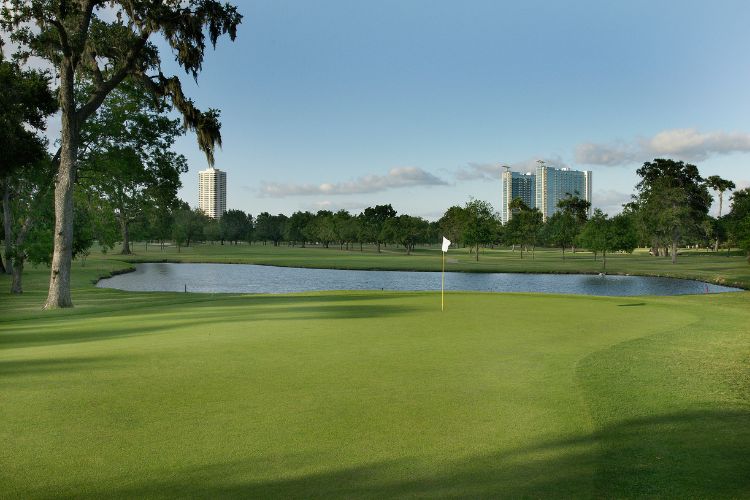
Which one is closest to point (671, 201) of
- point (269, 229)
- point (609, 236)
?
point (609, 236)

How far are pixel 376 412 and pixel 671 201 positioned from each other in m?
90.4

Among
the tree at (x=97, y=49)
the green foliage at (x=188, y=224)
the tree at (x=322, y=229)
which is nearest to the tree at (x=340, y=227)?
the tree at (x=322, y=229)

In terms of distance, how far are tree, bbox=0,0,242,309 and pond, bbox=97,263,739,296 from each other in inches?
902

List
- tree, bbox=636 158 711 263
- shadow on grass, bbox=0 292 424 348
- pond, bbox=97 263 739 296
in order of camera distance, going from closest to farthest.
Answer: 1. shadow on grass, bbox=0 292 424 348
2. pond, bbox=97 263 739 296
3. tree, bbox=636 158 711 263

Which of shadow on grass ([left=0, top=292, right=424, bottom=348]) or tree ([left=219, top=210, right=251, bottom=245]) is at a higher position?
tree ([left=219, top=210, right=251, bottom=245])

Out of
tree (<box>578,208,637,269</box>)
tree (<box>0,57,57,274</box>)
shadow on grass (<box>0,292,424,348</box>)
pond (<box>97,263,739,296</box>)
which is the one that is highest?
tree (<box>0,57,57,274</box>)

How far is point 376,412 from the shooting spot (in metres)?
6.45

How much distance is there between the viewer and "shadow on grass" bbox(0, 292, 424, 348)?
41.2 ft

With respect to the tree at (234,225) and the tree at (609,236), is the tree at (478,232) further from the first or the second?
the tree at (234,225)

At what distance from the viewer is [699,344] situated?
36.6 feet

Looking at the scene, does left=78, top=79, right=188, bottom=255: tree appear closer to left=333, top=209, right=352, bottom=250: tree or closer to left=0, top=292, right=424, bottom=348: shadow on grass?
left=0, top=292, right=424, bottom=348: shadow on grass

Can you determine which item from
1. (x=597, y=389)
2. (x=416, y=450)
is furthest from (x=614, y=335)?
(x=416, y=450)

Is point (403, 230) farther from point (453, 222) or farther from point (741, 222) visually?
point (741, 222)

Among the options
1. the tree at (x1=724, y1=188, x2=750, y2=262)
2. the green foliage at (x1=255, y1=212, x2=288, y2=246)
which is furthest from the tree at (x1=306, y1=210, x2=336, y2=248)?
the tree at (x1=724, y1=188, x2=750, y2=262)
